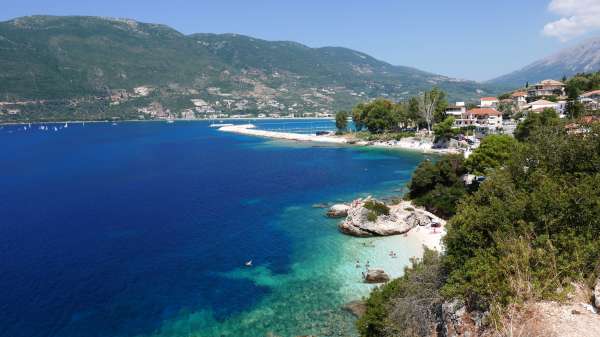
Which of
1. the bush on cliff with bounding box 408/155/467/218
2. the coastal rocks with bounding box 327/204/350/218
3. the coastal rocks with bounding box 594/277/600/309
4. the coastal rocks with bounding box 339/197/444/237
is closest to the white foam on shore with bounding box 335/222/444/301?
the coastal rocks with bounding box 339/197/444/237

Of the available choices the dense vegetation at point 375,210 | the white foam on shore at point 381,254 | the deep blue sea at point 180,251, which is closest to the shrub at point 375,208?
the dense vegetation at point 375,210

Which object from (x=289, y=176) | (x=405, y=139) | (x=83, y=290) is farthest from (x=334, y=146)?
(x=83, y=290)

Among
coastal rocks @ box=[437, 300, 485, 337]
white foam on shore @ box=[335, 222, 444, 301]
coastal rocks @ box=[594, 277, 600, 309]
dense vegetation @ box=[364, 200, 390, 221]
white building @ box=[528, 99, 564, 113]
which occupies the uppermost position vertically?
white building @ box=[528, 99, 564, 113]

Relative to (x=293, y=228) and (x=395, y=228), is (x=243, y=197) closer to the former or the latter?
(x=293, y=228)

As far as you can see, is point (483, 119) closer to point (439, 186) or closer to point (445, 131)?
point (445, 131)

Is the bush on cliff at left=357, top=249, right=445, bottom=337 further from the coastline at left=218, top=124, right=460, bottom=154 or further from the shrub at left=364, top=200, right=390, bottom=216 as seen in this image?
the coastline at left=218, top=124, right=460, bottom=154

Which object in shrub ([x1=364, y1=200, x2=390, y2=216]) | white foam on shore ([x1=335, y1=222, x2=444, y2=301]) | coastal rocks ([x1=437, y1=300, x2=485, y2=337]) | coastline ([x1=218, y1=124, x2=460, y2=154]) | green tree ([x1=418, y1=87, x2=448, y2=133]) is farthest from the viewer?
green tree ([x1=418, y1=87, x2=448, y2=133])

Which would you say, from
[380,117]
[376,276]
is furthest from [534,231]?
[380,117]
